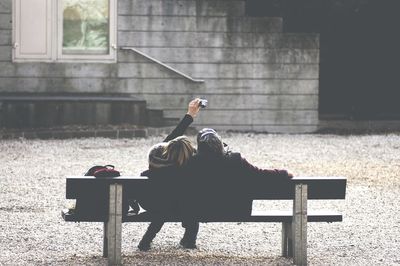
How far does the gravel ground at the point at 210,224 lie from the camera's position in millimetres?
8789

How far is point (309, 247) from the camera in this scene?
30.5 feet

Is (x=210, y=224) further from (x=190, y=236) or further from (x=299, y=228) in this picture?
(x=299, y=228)

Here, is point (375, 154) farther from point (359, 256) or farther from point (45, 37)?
point (359, 256)

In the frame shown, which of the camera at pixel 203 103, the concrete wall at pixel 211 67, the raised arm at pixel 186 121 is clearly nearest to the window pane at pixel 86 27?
the concrete wall at pixel 211 67

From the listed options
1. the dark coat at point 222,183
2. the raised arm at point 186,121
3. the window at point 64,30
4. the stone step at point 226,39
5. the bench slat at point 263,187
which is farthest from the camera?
the stone step at point 226,39

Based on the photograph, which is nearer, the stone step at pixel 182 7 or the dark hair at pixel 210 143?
the dark hair at pixel 210 143

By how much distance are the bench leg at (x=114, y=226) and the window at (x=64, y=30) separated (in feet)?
41.8

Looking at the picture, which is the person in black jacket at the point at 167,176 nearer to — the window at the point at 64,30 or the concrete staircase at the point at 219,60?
the concrete staircase at the point at 219,60

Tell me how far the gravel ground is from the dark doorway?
12.6ft

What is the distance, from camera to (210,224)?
10.6 meters

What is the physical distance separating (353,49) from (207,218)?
14888mm

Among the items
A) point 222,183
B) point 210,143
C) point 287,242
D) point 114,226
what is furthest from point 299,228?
point 114,226

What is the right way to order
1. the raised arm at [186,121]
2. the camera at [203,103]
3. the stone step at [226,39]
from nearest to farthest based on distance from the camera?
the camera at [203,103], the raised arm at [186,121], the stone step at [226,39]

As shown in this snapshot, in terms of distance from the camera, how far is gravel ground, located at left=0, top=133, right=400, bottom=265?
28.8 feet
